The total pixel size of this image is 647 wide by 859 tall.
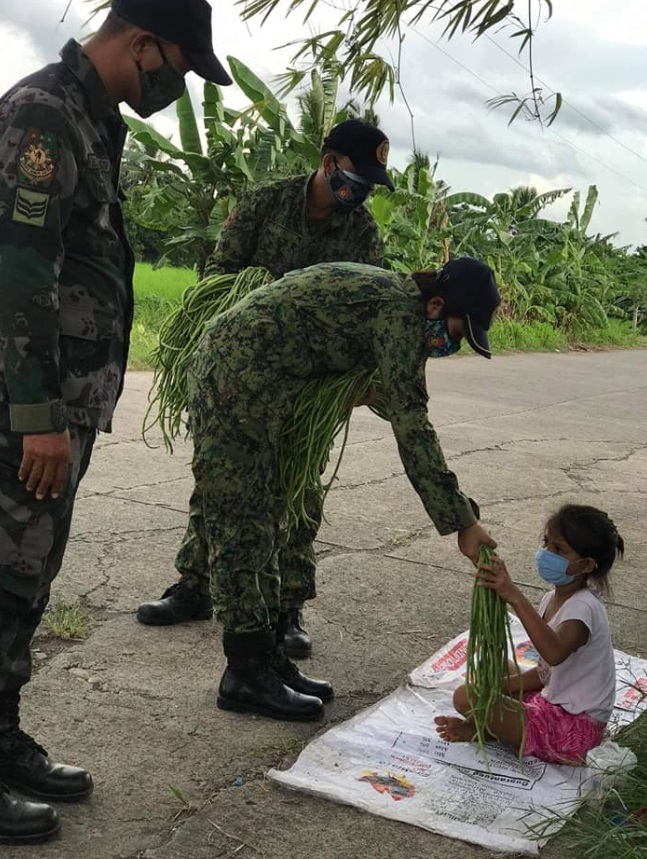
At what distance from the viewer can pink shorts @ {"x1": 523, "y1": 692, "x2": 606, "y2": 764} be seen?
116 inches

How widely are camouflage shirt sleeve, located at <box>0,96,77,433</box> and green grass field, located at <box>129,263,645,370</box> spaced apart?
805 cm

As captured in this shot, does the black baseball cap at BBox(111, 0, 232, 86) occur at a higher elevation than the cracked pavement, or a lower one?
higher

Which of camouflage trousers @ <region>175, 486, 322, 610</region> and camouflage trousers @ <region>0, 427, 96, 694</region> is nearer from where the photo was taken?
camouflage trousers @ <region>0, 427, 96, 694</region>

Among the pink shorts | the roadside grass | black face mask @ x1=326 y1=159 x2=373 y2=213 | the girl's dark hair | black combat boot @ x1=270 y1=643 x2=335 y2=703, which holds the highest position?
black face mask @ x1=326 y1=159 x2=373 y2=213

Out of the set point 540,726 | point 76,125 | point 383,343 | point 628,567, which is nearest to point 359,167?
point 383,343

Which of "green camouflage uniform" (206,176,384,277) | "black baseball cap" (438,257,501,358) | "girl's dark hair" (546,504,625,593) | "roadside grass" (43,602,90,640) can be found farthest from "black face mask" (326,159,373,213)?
"roadside grass" (43,602,90,640)

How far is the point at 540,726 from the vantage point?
2.98 m

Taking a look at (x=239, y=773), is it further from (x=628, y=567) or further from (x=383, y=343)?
(x=628, y=567)

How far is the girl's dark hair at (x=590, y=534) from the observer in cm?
300

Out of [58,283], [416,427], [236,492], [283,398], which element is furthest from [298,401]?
[58,283]

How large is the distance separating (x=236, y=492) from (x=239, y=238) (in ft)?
3.30

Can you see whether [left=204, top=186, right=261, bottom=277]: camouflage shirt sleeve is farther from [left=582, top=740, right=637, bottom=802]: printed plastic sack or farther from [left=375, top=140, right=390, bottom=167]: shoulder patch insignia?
[left=582, top=740, right=637, bottom=802]: printed plastic sack

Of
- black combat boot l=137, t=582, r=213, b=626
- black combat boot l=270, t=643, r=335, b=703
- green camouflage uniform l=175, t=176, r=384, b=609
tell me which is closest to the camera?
black combat boot l=270, t=643, r=335, b=703

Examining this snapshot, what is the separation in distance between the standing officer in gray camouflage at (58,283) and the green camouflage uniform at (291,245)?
3.80 feet
